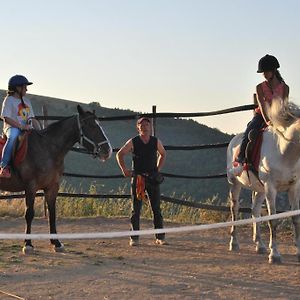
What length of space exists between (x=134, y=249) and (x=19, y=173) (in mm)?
1905

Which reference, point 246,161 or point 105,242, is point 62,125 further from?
point 246,161

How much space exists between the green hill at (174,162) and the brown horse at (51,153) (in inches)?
171

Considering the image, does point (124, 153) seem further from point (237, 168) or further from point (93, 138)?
point (237, 168)

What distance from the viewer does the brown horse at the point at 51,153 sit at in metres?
8.16

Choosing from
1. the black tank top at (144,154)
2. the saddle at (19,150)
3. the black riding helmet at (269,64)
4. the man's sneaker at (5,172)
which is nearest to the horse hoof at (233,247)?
the black tank top at (144,154)

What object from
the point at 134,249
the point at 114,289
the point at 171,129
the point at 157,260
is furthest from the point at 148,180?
the point at 171,129

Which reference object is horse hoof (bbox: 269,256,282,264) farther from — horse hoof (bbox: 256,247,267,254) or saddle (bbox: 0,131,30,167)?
saddle (bbox: 0,131,30,167)

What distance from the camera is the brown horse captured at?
8.16m

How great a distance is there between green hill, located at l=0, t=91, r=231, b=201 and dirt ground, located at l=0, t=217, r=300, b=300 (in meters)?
4.42

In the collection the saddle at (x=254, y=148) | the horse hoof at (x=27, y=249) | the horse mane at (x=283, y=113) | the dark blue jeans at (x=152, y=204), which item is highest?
the horse mane at (x=283, y=113)

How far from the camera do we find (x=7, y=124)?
821 centimetres

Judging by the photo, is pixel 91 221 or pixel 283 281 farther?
pixel 91 221

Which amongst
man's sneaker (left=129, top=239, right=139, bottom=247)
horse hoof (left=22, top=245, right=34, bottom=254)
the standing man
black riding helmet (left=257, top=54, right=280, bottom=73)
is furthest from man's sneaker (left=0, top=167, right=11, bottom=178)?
black riding helmet (left=257, top=54, right=280, bottom=73)

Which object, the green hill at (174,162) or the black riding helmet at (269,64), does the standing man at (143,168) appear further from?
the green hill at (174,162)
